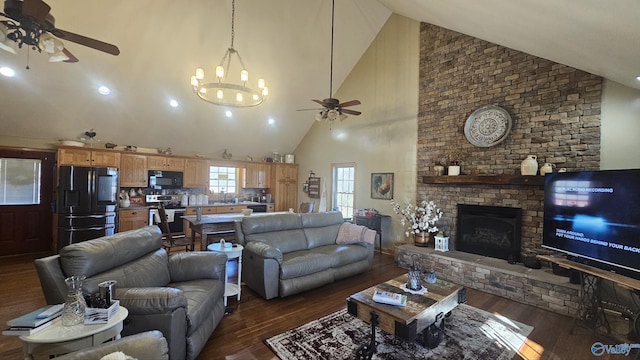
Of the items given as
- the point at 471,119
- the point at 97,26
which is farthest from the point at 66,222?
the point at 471,119

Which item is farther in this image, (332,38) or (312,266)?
(332,38)

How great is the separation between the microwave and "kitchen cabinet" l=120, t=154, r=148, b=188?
18 cm

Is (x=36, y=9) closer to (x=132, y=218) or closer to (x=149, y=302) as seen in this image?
(x=149, y=302)

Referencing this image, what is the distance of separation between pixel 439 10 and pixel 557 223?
10.6 ft

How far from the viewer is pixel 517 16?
2.73m

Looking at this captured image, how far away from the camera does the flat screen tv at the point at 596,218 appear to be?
2613 millimetres

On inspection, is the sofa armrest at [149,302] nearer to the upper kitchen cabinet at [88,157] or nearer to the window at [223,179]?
the upper kitchen cabinet at [88,157]

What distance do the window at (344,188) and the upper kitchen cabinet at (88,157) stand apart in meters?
5.18

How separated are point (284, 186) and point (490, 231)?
18.8ft

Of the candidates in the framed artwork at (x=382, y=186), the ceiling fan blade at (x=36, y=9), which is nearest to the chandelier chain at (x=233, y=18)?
the ceiling fan blade at (x=36, y=9)

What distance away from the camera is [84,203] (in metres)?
5.18

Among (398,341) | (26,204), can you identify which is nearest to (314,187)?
(398,341)

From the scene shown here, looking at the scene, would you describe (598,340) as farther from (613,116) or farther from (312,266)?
(312,266)

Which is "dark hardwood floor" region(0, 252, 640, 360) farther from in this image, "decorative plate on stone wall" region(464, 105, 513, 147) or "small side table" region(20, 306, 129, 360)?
"decorative plate on stone wall" region(464, 105, 513, 147)
